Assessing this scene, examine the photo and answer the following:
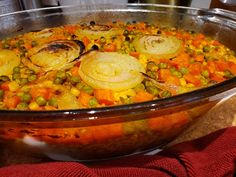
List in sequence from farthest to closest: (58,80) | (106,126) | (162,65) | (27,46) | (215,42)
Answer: (215,42), (27,46), (162,65), (58,80), (106,126)

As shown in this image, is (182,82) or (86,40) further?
(86,40)

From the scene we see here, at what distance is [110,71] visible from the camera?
1004 millimetres

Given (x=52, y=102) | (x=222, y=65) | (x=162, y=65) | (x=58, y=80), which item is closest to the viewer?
(x=52, y=102)

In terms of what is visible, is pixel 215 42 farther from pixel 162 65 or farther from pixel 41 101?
pixel 41 101

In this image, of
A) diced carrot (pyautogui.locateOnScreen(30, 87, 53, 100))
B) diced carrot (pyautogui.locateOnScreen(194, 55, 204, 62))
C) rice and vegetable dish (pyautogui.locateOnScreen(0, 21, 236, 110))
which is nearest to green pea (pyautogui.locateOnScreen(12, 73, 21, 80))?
rice and vegetable dish (pyautogui.locateOnScreen(0, 21, 236, 110))

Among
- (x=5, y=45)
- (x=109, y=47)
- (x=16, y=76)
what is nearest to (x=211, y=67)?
(x=109, y=47)

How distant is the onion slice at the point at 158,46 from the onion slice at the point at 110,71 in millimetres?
135

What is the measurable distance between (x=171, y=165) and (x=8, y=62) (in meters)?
0.74

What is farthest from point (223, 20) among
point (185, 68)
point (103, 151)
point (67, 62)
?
point (103, 151)

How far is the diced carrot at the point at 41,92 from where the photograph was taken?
100cm

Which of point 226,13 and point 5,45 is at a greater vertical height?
point 226,13

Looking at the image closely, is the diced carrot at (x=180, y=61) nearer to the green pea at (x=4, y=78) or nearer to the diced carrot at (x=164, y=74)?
the diced carrot at (x=164, y=74)

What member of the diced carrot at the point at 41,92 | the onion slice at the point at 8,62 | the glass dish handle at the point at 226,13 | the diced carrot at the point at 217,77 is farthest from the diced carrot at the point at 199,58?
the onion slice at the point at 8,62

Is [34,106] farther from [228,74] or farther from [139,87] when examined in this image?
[228,74]
